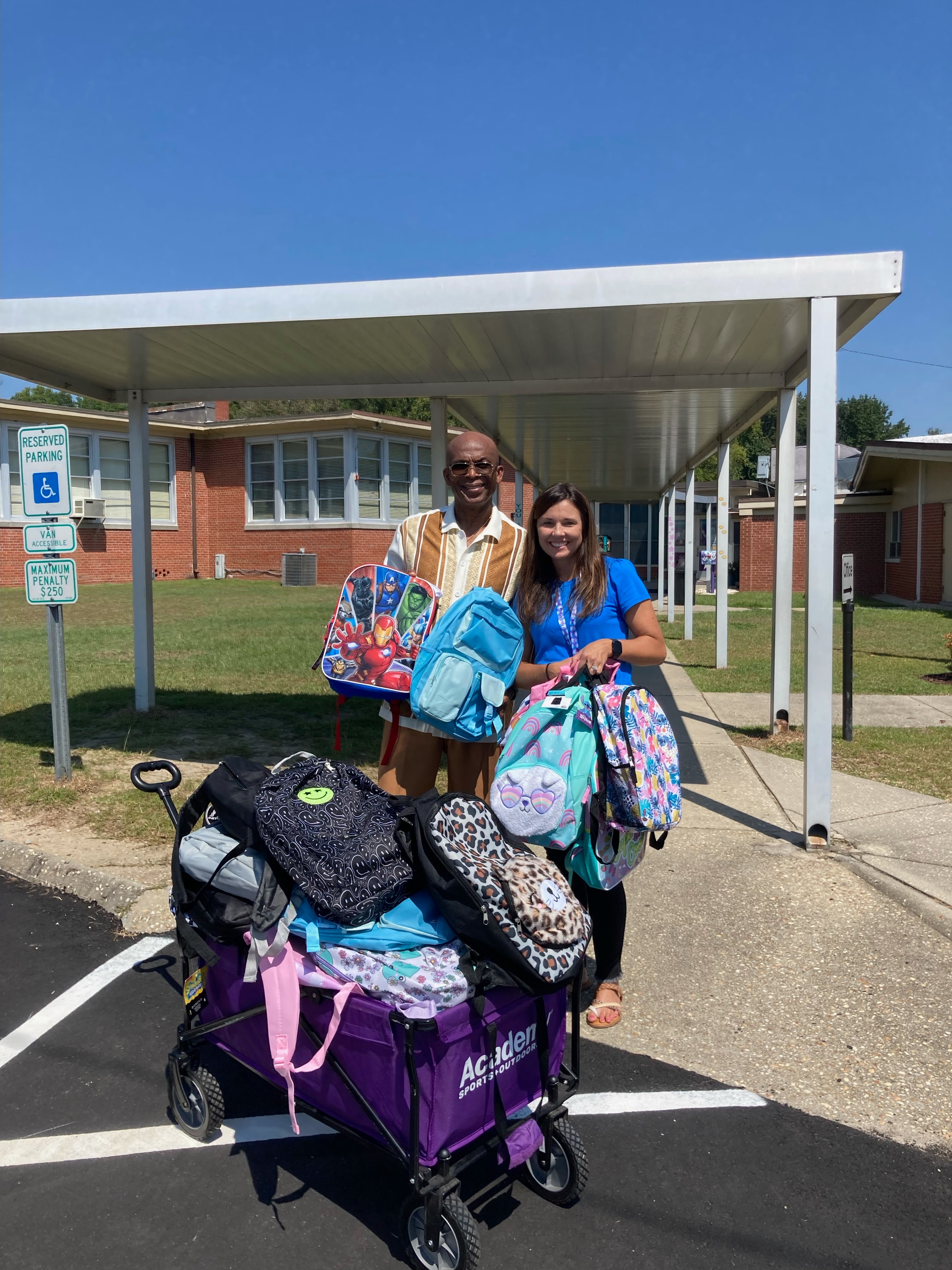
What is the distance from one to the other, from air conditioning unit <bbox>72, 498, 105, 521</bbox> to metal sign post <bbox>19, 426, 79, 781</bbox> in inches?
734

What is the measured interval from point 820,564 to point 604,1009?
2676 millimetres

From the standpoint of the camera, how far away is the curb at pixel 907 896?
4266 mm

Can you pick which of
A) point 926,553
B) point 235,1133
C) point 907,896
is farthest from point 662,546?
point 235,1133

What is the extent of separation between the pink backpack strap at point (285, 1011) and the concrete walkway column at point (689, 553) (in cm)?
1291

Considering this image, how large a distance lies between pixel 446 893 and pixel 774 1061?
1626mm

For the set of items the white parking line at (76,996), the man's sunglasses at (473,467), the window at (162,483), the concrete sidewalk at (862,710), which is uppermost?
the window at (162,483)

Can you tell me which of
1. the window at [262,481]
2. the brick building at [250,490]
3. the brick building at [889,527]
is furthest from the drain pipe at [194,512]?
the brick building at [889,527]

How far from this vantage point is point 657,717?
10.1ft

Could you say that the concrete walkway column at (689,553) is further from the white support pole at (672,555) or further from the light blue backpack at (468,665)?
the light blue backpack at (468,665)

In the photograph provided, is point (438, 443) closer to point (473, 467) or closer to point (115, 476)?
point (473, 467)

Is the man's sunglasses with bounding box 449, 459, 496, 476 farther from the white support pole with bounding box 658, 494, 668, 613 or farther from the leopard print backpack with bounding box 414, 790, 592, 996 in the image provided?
the white support pole with bounding box 658, 494, 668, 613

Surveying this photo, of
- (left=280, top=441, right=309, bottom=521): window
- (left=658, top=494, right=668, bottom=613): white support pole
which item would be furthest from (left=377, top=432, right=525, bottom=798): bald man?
(left=280, top=441, right=309, bottom=521): window

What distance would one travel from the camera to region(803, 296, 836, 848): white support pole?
4.97m

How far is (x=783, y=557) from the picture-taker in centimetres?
802
